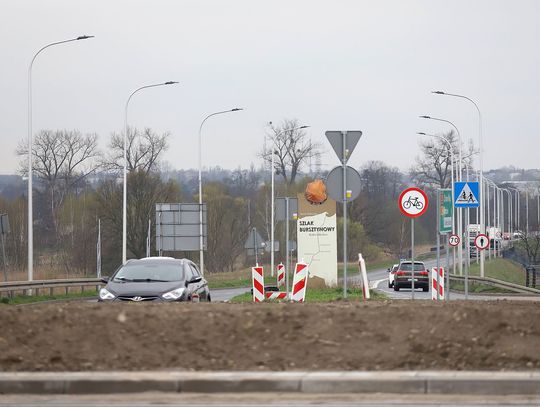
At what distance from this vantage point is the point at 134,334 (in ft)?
44.8

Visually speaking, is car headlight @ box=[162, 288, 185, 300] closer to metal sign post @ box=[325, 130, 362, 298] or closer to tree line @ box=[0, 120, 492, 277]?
metal sign post @ box=[325, 130, 362, 298]

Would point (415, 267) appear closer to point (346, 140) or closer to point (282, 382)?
point (346, 140)

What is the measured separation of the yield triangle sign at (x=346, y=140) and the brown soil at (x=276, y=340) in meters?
7.22

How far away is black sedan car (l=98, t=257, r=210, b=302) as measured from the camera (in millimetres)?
20375

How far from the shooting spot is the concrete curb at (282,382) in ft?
38.7

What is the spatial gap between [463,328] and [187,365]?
333 centimetres

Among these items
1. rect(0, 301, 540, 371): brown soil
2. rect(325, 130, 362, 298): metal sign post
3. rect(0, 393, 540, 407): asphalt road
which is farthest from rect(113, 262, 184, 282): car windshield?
rect(0, 393, 540, 407): asphalt road

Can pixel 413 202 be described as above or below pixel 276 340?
above

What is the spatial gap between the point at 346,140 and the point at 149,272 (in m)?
4.57

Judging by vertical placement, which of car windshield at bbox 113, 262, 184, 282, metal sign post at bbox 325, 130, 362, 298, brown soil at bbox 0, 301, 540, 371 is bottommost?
brown soil at bbox 0, 301, 540, 371

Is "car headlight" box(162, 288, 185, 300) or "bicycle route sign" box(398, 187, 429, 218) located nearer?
"car headlight" box(162, 288, 185, 300)

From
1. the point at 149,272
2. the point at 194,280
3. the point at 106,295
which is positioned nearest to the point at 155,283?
the point at 149,272

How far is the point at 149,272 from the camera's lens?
21.5m

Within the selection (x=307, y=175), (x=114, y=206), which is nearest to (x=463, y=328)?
(x=114, y=206)
